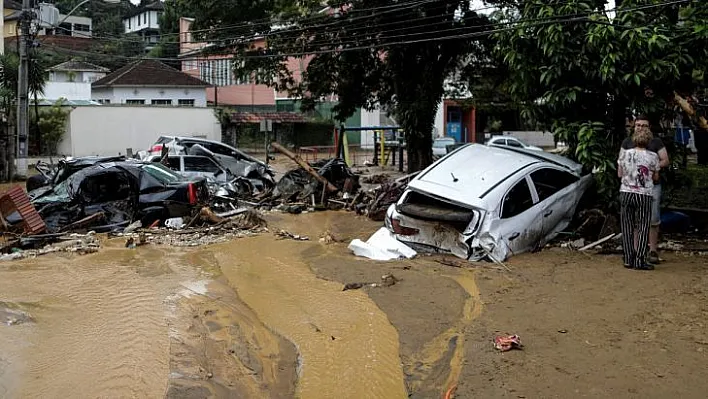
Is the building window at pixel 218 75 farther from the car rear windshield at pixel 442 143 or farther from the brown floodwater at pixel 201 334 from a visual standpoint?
the brown floodwater at pixel 201 334

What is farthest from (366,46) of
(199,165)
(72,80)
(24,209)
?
(72,80)

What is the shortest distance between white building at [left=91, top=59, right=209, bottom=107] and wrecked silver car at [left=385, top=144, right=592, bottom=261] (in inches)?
1625

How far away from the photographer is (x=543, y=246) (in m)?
10.4

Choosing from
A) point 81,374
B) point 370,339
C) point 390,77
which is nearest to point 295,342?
point 370,339

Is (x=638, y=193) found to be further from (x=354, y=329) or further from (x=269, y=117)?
(x=269, y=117)

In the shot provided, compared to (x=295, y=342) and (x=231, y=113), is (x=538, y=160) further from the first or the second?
(x=231, y=113)

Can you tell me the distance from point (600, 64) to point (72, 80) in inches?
1962

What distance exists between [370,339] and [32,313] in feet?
13.1

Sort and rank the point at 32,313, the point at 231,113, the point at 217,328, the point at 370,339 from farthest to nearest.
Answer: the point at 231,113, the point at 32,313, the point at 217,328, the point at 370,339

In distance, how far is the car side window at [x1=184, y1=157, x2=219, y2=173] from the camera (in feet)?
63.2

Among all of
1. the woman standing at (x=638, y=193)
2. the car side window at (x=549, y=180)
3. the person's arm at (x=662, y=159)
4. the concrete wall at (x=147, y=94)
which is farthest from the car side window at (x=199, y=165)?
the concrete wall at (x=147, y=94)

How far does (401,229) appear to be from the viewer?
10398mm

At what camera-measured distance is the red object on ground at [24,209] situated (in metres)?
12.2

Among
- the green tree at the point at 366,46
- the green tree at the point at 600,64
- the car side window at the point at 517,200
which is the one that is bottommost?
the car side window at the point at 517,200
